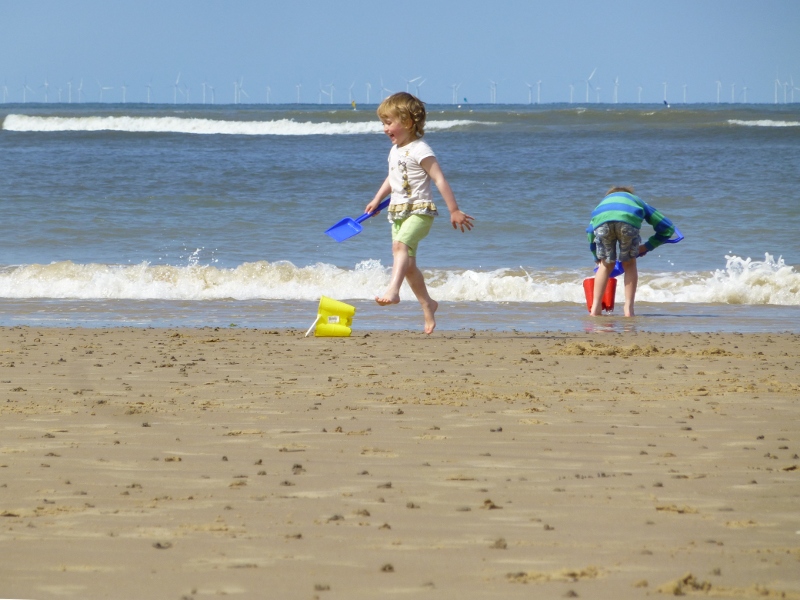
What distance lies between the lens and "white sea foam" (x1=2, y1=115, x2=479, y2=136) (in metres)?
45.6

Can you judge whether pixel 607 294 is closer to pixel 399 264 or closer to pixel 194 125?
pixel 399 264

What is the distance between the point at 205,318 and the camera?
8.77 metres

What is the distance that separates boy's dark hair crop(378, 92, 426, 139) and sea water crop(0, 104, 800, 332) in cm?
210

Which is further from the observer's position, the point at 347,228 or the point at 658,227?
the point at 658,227

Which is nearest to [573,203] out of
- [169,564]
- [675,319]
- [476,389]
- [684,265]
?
[684,265]

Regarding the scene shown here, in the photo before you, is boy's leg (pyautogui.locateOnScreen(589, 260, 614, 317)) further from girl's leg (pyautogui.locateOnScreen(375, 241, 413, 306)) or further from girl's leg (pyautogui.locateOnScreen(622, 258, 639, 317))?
girl's leg (pyautogui.locateOnScreen(375, 241, 413, 306))

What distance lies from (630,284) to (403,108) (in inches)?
129

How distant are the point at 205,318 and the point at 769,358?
473 centimetres

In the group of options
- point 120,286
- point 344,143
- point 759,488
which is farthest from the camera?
point 344,143

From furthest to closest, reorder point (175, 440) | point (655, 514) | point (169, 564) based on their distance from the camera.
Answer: point (175, 440) < point (655, 514) < point (169, 564)

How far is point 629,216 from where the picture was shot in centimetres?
855

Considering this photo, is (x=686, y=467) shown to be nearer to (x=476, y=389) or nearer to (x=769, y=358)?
(x=476, y=389)

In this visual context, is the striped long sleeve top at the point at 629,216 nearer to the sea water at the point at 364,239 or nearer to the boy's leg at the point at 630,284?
the boy's leg at the point at 630,284

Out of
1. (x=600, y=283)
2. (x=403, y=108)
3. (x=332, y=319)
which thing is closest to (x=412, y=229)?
(x=403, y=108)
